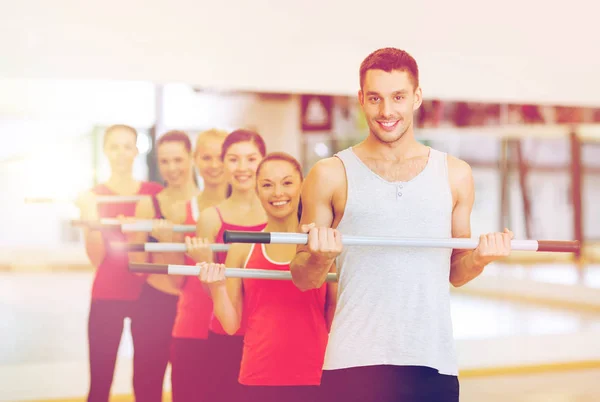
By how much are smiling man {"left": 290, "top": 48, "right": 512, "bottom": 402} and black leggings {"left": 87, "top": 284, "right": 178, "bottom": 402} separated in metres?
1.81

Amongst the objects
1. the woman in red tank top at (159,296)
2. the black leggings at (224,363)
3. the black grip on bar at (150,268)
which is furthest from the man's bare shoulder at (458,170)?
the woman in red tank top at (159,296)

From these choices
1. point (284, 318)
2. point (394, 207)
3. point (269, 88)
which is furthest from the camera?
point (269, 88)

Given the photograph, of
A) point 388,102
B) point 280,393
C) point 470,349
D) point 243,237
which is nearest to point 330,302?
point 280,393

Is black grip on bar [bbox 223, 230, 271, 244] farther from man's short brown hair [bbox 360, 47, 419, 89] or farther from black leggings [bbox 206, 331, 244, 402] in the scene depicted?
black leggings [bbox 206, 331, 244, 402]

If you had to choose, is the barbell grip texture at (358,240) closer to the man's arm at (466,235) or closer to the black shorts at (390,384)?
the man's arm at (466,235)

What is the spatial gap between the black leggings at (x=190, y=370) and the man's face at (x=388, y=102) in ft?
5.00

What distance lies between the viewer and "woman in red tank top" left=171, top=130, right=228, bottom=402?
3637mm

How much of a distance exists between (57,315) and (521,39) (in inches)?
222

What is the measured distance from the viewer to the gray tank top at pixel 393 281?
2279 millimetres

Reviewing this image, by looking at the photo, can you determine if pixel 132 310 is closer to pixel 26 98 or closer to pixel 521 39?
pixel 26 98

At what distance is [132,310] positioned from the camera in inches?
163

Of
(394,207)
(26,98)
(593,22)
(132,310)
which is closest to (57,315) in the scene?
(26,98)

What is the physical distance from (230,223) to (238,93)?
74.8 inches

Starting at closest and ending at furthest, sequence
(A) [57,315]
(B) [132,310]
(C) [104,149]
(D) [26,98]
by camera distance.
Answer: (B) [132,310], (C) [104,149], (D) [26,98], (A) [57,315]
